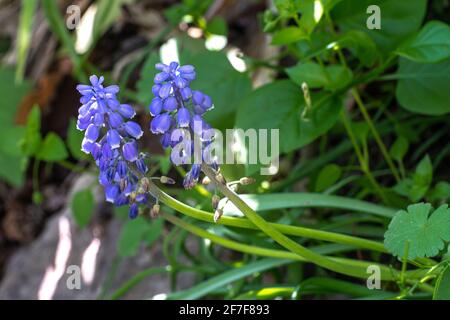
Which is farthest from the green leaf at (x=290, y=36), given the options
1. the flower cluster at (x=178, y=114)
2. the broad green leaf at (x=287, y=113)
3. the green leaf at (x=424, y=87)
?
the flower cluster at (x=178, y=114)

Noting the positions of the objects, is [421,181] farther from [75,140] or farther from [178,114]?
[75,140]

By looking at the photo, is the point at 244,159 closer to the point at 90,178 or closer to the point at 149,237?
the point at 149,237

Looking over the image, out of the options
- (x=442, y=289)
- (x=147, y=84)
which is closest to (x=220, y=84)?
(x=147, y=84)

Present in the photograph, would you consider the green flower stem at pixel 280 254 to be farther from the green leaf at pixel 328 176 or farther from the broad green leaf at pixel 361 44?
the broad green leaf at pixel 361 44

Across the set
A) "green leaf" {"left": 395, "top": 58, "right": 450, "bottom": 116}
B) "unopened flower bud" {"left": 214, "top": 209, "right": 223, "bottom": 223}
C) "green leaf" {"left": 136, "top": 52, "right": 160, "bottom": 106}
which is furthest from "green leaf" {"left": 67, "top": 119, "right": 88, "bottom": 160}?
"unopened flower bud" {"left": 214, "top": 209, "right": 223, "bottom": 223}

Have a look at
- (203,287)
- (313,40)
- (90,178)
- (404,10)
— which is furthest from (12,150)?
(404,10)

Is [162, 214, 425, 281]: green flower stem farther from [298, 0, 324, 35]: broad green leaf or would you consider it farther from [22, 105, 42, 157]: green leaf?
[22, 105, 42, 157]: green leaf

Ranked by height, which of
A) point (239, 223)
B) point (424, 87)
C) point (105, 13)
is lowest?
point (239, 223)
